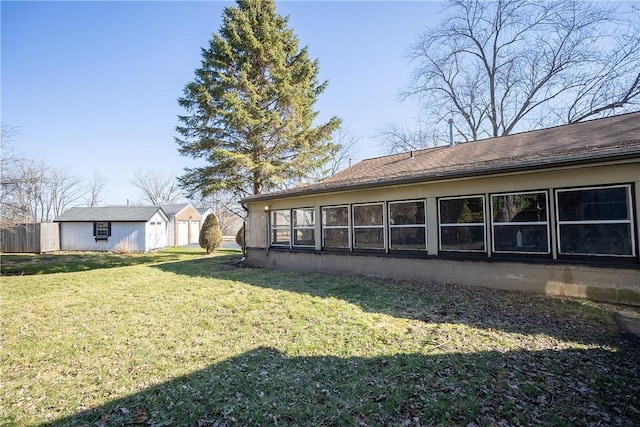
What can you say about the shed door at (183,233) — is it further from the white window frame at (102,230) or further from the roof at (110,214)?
the white window frame at (102,230)

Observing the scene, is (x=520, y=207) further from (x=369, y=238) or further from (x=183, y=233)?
(x=183, y=233)

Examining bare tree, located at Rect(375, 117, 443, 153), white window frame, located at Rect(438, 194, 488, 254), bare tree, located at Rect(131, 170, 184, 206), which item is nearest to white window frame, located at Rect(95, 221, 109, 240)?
bare tree, located at Rect(375, 117, 443, 153)

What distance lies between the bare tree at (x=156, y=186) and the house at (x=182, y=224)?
542 inches

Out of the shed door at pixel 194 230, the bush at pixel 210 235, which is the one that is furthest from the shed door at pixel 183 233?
the bush at pixel 210 235

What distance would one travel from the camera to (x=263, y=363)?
4.05 meters

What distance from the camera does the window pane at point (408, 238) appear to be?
8711 millimetres

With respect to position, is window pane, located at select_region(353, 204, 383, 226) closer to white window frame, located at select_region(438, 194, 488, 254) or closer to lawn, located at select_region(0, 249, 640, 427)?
white window frame, located at select_region(438, 194, 488, 254)

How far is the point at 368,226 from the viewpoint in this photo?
9945 millimetres

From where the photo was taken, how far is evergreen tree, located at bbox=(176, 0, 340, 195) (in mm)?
16031

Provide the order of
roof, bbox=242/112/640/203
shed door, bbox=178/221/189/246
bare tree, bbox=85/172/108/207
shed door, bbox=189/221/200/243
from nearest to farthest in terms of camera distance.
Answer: roof, bbox=242/112/640/203 < shed door, bbox=178/221/189/246 < shed door, bbox=189/221/200/243 < bare tree, bbox=85/172/108/207

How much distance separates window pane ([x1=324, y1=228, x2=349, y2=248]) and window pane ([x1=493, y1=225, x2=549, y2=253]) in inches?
172

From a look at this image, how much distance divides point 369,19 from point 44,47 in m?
10.8

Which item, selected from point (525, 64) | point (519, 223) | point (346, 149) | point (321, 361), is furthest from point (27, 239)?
point (525, 64)

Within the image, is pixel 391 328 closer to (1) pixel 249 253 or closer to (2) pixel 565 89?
(1) pixel 249 253
